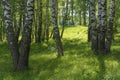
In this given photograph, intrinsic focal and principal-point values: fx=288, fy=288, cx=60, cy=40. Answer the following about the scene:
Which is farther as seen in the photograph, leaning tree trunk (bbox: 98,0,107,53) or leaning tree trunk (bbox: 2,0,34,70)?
leaning tree trunk (bbox: 98,0,107,53)

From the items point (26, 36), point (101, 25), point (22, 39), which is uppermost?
point (101, 25)

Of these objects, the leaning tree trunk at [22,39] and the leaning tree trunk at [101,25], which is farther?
the leaning tree trunk at [101,25]

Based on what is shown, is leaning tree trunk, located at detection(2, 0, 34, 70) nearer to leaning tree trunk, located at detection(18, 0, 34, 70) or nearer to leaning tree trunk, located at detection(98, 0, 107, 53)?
leaning tree trunk, located at detection(18, 0, 34, 70)

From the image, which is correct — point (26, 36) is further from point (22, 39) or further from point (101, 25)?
point (101, 25)

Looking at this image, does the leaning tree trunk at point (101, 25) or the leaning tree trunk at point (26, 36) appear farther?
the leaning tree trunk at point (101, 25)

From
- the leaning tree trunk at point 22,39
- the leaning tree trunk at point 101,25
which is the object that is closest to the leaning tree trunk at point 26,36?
the leaning tree trunk at point 22,39

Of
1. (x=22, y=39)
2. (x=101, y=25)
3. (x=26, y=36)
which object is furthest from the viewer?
(x=101, y=25)

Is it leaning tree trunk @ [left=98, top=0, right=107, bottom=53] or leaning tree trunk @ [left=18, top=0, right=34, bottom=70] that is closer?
leaning tree trunk @ [left=18, top=0, right=34, bottom=70]

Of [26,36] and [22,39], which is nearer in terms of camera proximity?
[26,36]

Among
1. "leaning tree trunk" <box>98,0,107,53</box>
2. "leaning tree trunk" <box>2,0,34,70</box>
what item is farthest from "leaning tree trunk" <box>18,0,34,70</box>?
"leaning tree trunk" <box>98,0,107,53</box>

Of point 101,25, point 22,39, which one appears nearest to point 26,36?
point 22,39

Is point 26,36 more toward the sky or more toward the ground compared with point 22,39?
more toward the sky

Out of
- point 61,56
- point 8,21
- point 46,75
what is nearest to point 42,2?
point 61,56

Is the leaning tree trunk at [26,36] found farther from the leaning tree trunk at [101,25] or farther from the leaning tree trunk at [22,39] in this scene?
the leaning tree trunk at [101,25]
